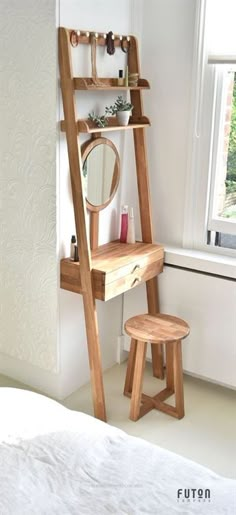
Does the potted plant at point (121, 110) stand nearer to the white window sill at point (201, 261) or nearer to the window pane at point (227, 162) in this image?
the window pane at point (227, 162)

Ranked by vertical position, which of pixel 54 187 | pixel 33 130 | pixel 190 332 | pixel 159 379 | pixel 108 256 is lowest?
pixel 159 379

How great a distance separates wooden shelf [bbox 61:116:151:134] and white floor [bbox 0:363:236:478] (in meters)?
1.29

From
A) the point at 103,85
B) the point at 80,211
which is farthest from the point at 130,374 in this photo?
the point at 103,85

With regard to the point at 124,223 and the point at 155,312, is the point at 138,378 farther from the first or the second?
the point at 124,223

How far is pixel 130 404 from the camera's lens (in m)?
2.87

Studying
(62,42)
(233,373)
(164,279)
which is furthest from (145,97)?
(233,373)

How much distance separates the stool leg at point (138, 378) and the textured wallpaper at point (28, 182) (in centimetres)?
41

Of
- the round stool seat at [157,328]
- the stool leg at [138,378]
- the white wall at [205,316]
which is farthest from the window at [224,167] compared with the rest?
the stool leg at [138,378]

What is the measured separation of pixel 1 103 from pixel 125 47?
638 millimetres

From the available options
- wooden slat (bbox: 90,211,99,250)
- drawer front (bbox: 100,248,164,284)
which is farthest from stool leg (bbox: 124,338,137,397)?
wooden slat (bbox: 90,211,99,250)

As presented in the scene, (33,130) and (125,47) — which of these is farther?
(125,47)

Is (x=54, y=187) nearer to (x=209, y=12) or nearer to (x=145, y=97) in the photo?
(x=145, y=97)

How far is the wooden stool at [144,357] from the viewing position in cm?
271

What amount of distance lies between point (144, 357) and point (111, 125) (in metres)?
1.06
